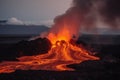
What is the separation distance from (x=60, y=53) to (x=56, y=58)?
→ 386 cm

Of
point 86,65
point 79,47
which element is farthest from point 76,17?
point 86,65

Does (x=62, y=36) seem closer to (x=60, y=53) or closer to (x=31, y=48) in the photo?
(x=60, y=53)

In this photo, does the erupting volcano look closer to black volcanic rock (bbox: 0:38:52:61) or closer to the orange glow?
the orange glow

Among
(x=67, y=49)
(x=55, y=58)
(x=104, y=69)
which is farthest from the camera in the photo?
(x=67, y=49)

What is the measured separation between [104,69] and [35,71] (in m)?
13.6

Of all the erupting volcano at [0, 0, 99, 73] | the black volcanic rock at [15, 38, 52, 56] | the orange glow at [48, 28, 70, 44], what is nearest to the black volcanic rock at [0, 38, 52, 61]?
the black volcanic rock at [15, 38, 52, 56]

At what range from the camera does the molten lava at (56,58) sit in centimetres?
6138

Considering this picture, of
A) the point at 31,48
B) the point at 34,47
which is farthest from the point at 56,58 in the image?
the point at 34,47

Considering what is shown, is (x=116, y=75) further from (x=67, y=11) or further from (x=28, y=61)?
(x=67, y=11)

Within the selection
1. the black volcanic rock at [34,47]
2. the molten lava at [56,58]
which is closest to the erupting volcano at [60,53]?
the molten lava at [56,58]

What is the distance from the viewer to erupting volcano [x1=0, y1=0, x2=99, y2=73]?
6238 cm

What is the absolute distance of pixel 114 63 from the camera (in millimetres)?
67562

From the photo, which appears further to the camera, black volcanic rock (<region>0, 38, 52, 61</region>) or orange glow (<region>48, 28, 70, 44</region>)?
orange glow (<region>48, 28, 70, 44</region>)

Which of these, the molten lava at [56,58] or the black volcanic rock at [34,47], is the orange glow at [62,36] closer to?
the molten lava at [56,58]
